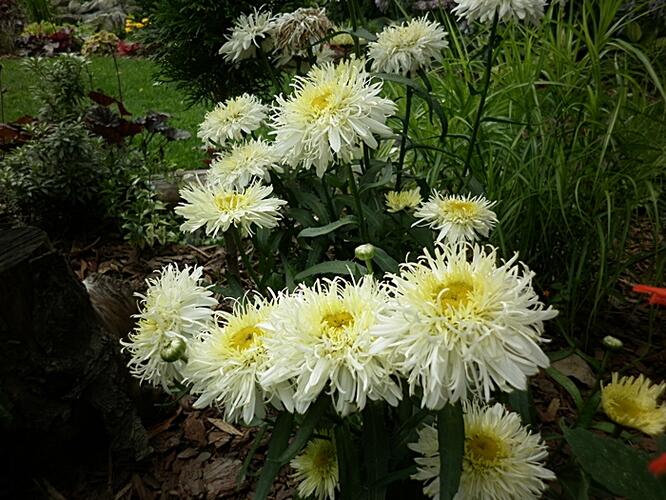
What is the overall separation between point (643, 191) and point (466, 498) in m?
1.70

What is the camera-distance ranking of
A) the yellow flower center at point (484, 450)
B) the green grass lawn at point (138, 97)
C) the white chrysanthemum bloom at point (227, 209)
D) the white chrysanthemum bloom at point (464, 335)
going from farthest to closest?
the green grass lawn at point (138, 97) < the white chrysanthemum bloom at point (227, 209) < the yellow flower center at point (484, 450) < the white chrysanthemum bloom at point (464, 335)

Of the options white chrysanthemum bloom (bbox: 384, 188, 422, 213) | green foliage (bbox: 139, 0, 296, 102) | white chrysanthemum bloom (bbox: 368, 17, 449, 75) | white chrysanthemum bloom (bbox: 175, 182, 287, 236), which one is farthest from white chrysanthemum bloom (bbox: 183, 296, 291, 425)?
green foliage (bbox: 139, 0, 296, 102)

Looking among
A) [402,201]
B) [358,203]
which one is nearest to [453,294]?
[358,203]

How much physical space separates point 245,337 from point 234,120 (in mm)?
945

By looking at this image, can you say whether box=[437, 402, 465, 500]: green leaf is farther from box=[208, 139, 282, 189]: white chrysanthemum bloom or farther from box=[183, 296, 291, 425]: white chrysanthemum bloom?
box=[208, 139, 282, 189]: white chrysanthemum bloom

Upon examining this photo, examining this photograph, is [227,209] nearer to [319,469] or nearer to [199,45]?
[319,469]

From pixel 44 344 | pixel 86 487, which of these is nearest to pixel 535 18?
pixel 44 344

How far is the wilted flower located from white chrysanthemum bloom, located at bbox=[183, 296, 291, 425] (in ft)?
2.02

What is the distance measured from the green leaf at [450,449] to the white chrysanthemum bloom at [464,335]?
0.09 m

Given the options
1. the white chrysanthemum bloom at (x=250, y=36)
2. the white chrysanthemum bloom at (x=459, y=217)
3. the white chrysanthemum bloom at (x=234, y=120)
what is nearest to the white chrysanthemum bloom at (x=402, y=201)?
the white chrysanthemum bloom at (x=459, y=217)

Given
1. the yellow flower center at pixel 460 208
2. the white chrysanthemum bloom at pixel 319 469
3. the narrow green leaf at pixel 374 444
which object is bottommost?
the white chrysanthemum bloom at pixel 319 469

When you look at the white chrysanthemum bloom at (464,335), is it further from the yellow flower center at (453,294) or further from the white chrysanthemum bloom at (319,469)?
the white chrysanthemum bloom at (319,469)

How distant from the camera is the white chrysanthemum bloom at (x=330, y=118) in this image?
1.21 metres

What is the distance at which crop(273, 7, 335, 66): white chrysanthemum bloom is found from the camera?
173 cm
